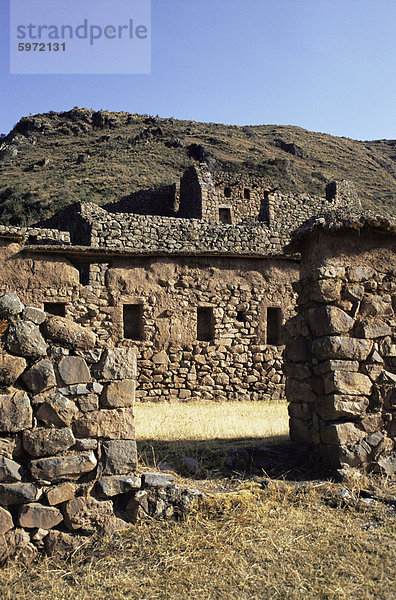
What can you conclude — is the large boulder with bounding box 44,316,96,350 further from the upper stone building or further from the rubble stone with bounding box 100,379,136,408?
the upper stone building

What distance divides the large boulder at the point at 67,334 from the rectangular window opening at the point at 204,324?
7822 millimetres

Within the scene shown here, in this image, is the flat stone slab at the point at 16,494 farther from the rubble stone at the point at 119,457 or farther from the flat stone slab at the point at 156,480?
the flat stone slab at the point at 156,480

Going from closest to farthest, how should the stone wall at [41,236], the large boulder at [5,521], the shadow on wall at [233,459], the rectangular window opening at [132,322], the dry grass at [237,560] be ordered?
Answer: the dry grass at [237,560], the large boulder at [5,521], the shadow on wall at [233,459], the stone wall at [41,236], the rectangular window opening at [132,322]

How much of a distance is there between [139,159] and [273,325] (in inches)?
1159

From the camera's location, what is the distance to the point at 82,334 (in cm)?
481

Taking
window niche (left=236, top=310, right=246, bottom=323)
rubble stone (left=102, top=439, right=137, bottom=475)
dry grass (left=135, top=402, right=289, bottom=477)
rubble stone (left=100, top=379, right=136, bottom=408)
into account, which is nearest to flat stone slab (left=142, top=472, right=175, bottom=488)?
rubble stone (left=102, top=439, right=137, bottom=475)

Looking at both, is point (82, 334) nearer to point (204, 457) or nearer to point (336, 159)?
point (204, 457)

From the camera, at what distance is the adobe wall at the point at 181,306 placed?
11.5 metres

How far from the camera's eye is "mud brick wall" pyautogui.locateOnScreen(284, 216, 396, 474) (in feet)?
19.5

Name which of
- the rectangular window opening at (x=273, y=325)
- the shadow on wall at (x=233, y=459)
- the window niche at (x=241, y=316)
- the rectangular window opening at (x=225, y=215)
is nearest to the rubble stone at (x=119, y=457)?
the shadow on wall at (x=233, y=459)

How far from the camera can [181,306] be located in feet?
39.9

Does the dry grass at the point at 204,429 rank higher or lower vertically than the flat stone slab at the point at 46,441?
lower

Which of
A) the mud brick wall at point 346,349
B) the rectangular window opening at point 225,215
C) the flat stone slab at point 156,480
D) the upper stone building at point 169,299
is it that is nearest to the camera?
the flat stone slab at point 156,480

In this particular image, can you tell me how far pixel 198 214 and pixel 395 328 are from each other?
13.4 metres
